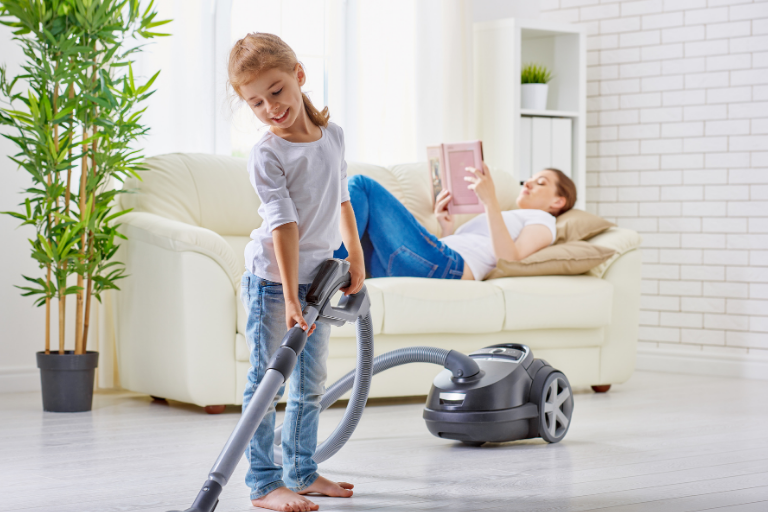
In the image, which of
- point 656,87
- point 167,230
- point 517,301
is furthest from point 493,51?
point 167,230

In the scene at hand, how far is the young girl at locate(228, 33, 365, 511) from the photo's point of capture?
1623 mm

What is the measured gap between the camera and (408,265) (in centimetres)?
322

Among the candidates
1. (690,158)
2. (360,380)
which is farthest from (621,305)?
(360,380)

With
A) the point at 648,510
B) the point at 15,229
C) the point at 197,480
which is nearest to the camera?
the point at 648,510

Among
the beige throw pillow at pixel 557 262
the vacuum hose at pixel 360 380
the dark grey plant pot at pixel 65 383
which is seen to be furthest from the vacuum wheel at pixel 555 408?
the dark grey plant pot at pixel 65 383

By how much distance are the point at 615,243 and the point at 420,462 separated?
5.46 ft

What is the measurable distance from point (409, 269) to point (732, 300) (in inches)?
72.4

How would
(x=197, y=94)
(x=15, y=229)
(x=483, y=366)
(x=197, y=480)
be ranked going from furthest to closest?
(x=197, y=94) → (x=15, y=229) → (x=483, y=366) → (x=197, y=480)

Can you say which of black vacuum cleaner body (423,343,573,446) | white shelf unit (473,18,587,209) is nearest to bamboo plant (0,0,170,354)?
black vacuum cleaner body (423,343,573,446)

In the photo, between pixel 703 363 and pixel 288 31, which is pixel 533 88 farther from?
pixel 703 363

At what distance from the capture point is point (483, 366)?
2.41 meters

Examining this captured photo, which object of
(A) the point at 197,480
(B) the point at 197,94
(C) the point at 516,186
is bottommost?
(A) the point at 197,480

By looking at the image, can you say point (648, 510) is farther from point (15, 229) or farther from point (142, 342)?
point (15, 229)

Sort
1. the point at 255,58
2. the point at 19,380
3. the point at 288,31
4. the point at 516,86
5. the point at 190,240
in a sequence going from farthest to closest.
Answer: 1. the point at 516,86
2. the point at 288,31
3. the point at 19,380
4. the point at 190,240
5. the point at 255,58
